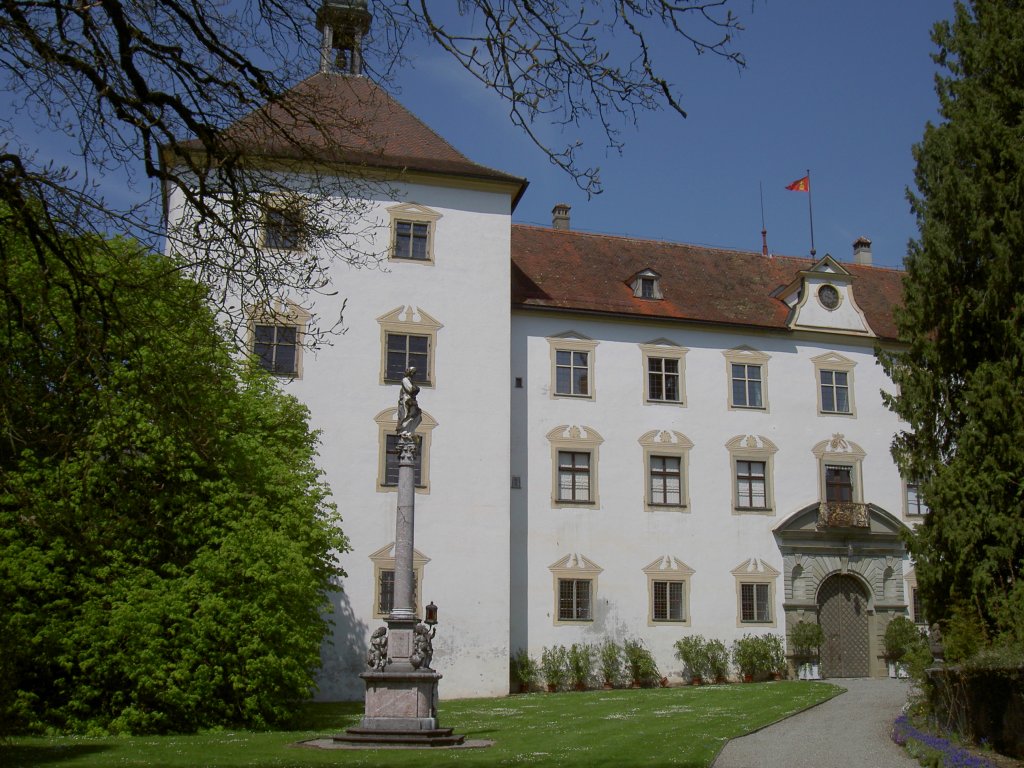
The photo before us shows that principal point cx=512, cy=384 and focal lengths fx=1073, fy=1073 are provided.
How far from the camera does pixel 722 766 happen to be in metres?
12.6

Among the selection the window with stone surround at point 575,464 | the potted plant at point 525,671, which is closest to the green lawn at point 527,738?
the potted plant at point 525,671

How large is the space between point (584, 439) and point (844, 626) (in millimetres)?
9204

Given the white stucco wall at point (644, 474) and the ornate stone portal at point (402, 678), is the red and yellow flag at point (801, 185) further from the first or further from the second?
the ornate stone portal at point (402, 678)

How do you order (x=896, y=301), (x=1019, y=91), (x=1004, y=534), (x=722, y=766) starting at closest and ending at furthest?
1. (x=722, y=766)
2. (x=1004, y=534)
3. (x=1019, y=91)
4. (x=896, y=301)

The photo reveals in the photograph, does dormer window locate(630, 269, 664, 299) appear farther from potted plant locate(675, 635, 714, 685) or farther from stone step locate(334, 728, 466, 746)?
stone step locate(334, 728, 466, 746)

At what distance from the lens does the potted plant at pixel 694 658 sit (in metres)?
27.9

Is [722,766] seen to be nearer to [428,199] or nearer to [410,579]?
[410,579]

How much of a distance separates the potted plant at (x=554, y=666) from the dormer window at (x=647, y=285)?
10250 mm

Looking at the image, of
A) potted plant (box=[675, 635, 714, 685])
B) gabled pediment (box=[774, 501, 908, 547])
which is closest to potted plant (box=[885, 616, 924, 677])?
gabled pediment (box=[774, 501, 908, 547])

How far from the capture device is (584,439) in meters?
28.7

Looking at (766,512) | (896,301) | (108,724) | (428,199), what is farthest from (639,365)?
(108,724)

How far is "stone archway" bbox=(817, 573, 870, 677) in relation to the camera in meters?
29.8

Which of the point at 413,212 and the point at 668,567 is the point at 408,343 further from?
the point at 668,567

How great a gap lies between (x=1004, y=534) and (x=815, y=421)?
16785 millimetres
